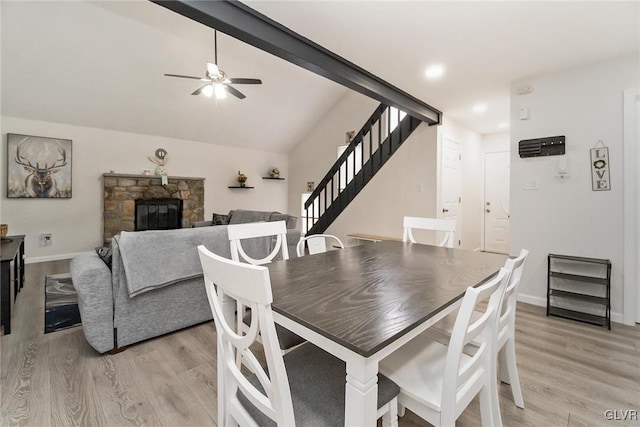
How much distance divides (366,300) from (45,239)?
5.91m

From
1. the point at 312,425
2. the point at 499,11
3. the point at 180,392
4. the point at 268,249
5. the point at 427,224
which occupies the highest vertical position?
the point at 499,11

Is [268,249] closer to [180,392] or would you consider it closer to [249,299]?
[180,392]

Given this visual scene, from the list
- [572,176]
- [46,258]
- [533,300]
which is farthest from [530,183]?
[46,258]

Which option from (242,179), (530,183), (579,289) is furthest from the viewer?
(242,179)

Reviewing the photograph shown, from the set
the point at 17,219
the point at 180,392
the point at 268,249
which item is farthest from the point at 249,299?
the point at 17,219

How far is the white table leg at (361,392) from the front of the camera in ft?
2.40

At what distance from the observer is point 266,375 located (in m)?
0.89

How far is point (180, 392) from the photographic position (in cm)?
162

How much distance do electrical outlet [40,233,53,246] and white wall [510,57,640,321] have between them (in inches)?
266

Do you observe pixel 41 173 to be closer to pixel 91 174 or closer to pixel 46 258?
pixel 91 174

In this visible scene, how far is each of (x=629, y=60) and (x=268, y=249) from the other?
3.72 metres

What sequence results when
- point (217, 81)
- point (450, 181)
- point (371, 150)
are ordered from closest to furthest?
1. point (217, 81)
2. point (450, 181)
3. point (371, 150)

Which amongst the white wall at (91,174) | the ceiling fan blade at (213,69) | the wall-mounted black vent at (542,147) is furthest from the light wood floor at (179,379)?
the white wall at (91,174)

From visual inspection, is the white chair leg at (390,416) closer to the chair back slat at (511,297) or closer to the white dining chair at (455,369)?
the white dining chair at (455,369)
